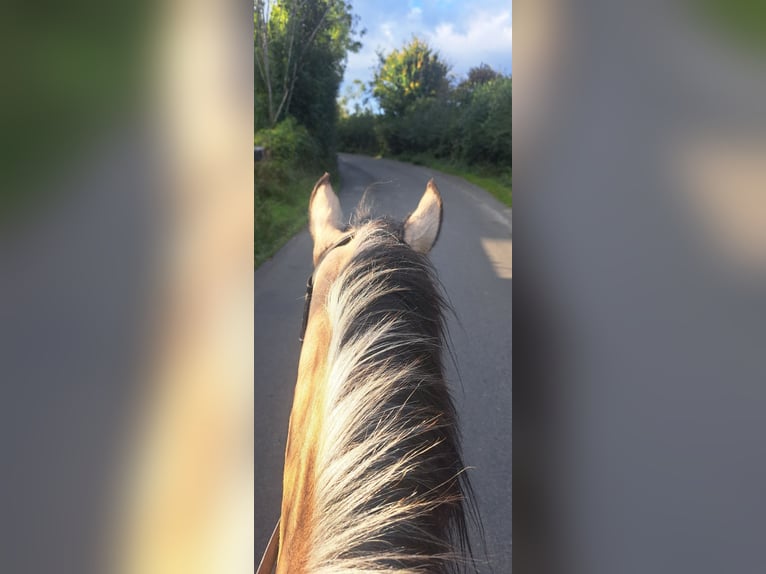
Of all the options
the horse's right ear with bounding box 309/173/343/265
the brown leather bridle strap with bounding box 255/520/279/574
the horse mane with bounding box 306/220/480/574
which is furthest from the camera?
the horse's right ear with bounding box 309/173/343/265

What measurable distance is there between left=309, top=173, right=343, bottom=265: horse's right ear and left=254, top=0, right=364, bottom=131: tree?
172 mm

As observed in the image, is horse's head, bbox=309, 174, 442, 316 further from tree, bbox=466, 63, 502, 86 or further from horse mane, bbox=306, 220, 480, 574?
tree, bbox=466, 63, 502, 86

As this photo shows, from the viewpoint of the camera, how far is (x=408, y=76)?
3.46ft

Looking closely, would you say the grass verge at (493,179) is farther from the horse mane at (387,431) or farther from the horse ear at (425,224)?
the horse mane at (387,431)

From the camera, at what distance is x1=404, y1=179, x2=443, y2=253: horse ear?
1.01 metres

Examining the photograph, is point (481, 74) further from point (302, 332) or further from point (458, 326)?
point (302, 332)

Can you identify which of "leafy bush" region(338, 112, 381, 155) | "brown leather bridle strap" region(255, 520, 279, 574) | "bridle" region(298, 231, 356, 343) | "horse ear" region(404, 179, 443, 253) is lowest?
"brown leather bridle strap" region(255, 520, 279, 574)

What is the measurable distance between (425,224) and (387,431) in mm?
485

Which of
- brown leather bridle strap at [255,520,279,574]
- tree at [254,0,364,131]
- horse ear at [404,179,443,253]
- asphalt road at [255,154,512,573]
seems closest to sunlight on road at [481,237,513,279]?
asphalt road at [255,154,512,573]
